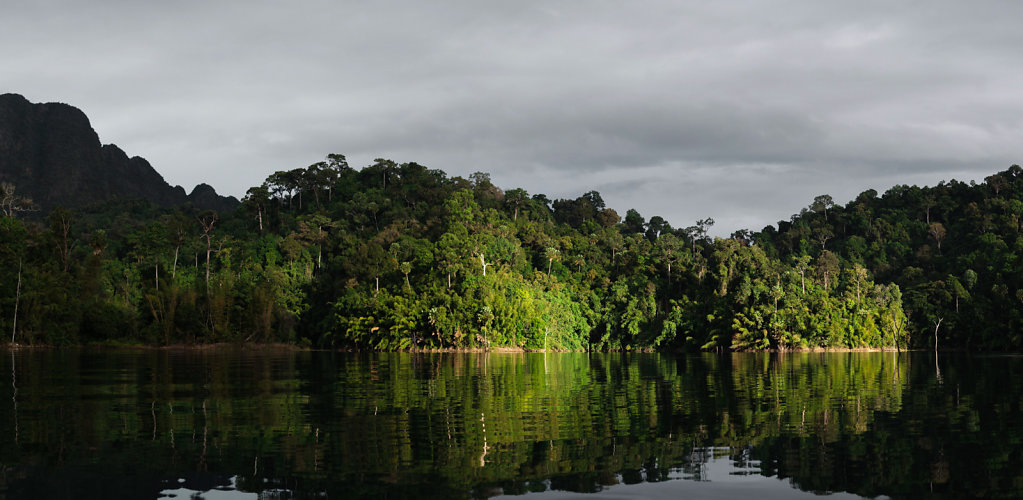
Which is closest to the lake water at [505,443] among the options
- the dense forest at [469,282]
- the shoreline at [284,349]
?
the shoreline at [284,349]

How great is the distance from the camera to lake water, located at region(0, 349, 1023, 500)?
14.3 m

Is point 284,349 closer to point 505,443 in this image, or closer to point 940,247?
point 505,443

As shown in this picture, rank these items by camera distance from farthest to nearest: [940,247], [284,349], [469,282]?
1. [940,247]
2. [469,282]
3. [284,349]

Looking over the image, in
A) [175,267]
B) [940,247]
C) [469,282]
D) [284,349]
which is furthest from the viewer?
[940,247]

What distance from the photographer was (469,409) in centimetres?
2661

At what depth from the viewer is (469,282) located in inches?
4227

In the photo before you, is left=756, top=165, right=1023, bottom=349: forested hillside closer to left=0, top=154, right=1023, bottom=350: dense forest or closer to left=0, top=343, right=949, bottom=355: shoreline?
left=0, top=154, right=1023, bottom=350: dense forest

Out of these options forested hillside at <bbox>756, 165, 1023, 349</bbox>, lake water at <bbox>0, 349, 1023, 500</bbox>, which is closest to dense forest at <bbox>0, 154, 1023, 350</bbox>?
forested hillside at <bbox>756, 165, 1023, 349</bbox>

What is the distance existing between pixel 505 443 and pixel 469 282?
88574 millimetres

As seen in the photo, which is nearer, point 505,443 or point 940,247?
point 505,443

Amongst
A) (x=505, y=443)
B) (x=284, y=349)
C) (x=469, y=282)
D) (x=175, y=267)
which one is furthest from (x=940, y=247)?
(x=505, y=443)

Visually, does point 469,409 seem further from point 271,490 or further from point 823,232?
point 823,232

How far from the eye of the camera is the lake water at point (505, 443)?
14281 millimetres

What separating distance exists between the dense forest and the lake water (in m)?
68.8
